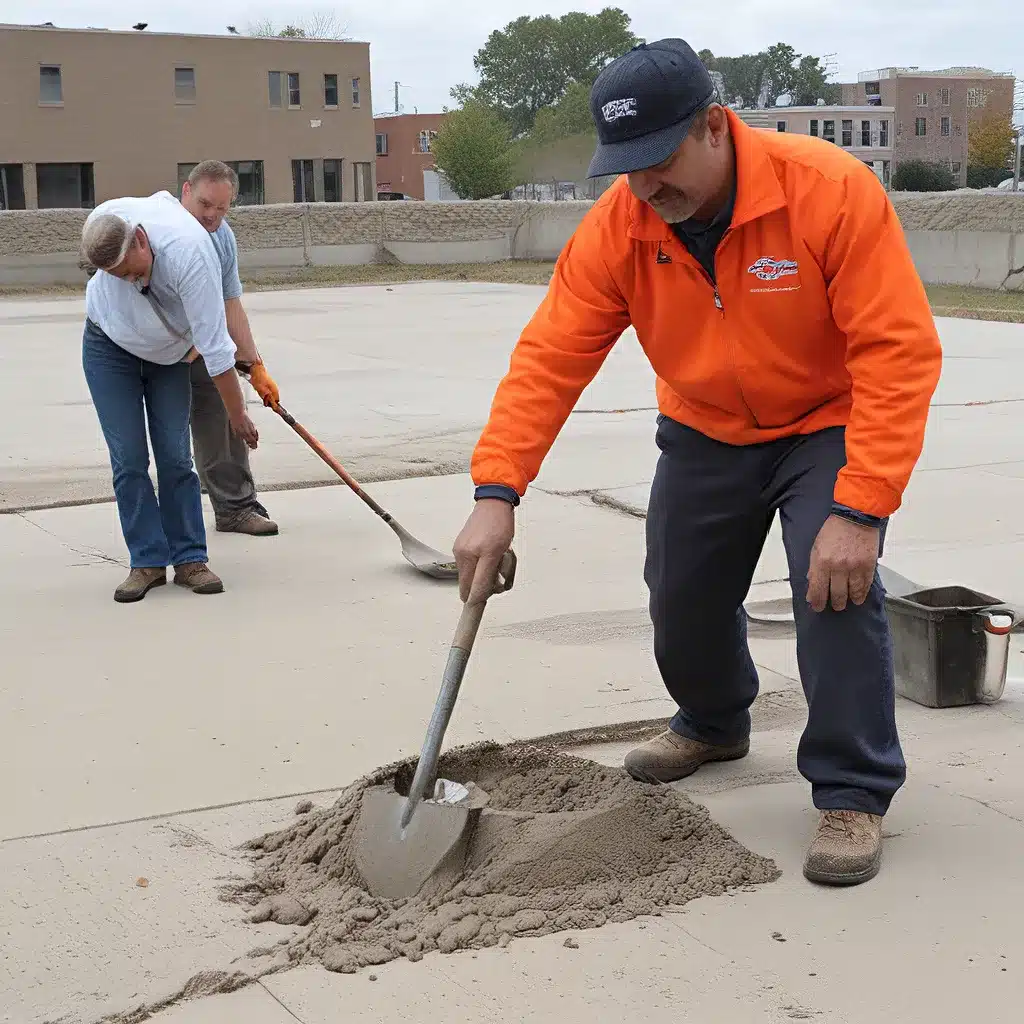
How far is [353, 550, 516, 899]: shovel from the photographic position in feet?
9.75

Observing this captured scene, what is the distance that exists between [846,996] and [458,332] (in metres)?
13.7

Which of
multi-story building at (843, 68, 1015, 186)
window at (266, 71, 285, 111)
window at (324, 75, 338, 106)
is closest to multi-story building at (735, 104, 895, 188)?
multi-story building at (843, 68, 1015, 186)

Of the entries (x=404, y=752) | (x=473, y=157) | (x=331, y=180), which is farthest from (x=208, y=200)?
(x=473, y=157)

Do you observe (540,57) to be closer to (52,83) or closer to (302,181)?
(302,181)

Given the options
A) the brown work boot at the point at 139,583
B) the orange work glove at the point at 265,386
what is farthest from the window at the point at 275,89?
the brown work boot at the point at 139,583

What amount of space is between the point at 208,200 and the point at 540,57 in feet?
319

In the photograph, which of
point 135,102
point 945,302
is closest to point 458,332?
point 945,302

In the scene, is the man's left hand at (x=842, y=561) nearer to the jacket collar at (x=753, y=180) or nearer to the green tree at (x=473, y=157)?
the jacket collar at (x=753, y=180)

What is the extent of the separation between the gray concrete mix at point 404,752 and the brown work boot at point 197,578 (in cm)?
9

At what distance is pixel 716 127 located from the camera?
9.32 ft

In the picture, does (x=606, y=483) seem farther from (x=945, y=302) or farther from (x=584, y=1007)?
(x=945, y=302)

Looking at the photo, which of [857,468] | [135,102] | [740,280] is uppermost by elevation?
[135,102]

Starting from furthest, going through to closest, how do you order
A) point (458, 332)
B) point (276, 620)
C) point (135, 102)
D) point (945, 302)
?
point (135, 102) → point (945, 302) → point (458, 332) → point (276, 620)

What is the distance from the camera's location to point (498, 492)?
9.92ft
